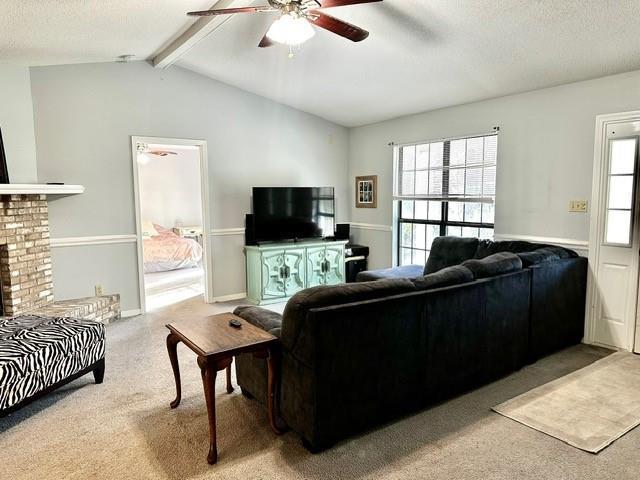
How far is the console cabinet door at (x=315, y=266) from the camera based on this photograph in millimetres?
5719

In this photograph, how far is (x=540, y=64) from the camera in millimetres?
3631

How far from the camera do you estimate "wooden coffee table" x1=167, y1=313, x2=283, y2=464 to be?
216cm

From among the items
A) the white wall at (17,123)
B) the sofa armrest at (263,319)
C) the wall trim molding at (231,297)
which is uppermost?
the white wall at (17,123)

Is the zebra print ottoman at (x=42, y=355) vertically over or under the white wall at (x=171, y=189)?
under

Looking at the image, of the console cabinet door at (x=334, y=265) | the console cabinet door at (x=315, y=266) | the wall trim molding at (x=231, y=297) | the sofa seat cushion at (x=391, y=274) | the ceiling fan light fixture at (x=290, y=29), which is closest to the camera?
the ceiling fan light fixture at (x=290, y=29)

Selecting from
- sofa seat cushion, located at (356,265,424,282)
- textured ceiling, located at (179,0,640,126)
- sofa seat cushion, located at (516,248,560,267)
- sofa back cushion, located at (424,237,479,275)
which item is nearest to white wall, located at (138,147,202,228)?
textured ceiling, located at (179,0,640,126)

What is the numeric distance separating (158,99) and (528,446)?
485 cm

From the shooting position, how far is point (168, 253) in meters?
7.44

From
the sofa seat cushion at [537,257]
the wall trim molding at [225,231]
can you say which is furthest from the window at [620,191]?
the wall trim molding at [225,231]

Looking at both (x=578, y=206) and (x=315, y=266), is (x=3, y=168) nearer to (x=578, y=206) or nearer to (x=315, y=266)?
(x=315, y=266)

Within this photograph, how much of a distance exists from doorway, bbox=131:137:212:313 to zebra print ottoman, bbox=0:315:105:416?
1.88m

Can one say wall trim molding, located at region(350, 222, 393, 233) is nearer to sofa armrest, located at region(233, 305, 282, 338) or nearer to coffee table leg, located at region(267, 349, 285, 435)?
sofa armrest, located at region(233, 305, 282, 338)

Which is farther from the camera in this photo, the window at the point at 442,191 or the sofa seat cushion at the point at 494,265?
the window at the point at 442,191

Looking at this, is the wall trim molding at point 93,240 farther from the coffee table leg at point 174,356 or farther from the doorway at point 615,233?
the doorway at point 615,233
